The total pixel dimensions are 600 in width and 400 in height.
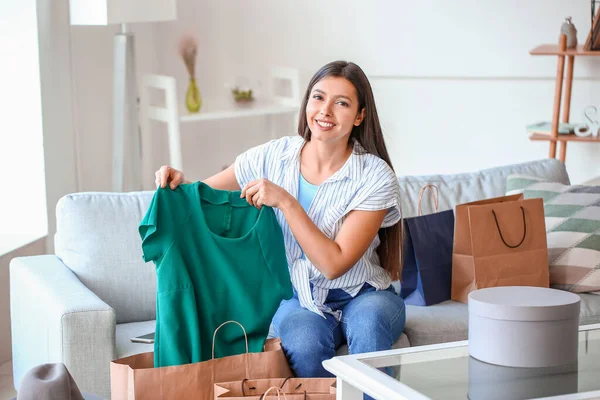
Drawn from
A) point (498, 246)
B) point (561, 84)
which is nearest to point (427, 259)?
point (498, 246)

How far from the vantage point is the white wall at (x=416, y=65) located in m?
4.77

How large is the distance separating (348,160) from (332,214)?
16 cm

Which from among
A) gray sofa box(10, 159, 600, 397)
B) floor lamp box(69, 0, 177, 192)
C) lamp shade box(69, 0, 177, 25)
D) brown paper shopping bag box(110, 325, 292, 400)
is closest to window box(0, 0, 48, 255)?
lamp shade box(69, 0, 177, 25)

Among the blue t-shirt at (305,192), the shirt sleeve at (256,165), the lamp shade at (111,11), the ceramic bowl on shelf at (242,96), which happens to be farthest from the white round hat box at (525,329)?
the ceramic bowl on shelf at (242,96)

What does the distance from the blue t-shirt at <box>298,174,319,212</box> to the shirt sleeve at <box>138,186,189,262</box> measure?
15.4 inches

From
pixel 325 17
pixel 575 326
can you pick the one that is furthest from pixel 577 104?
pixel 575 326

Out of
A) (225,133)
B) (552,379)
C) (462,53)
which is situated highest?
(462,53)

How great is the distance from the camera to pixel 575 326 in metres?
1.77

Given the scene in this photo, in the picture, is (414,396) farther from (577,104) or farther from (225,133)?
(225,133)

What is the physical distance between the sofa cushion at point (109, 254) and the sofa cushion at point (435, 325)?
0.77 m

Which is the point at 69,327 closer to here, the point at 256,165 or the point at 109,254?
the point at 109,254

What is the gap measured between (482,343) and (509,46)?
10.9 ft

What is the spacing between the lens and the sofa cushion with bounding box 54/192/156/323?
264 cm

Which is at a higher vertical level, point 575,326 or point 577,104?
point 577,104
